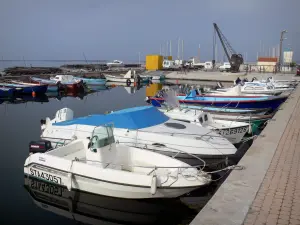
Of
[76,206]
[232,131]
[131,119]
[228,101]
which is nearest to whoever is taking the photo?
[76,206]

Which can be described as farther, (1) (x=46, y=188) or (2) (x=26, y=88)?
(2) (x=26, y=88)

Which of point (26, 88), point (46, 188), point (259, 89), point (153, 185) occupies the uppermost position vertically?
point (259, 89)

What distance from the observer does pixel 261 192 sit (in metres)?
6.26

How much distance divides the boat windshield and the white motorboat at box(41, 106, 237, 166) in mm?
2125

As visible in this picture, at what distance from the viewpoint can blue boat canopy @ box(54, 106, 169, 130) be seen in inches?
456

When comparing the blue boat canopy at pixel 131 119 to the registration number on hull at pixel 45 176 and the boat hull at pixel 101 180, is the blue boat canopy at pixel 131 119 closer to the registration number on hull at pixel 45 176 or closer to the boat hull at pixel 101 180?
the boat hull at pixel 101 180

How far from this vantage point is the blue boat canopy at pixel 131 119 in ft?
38.0

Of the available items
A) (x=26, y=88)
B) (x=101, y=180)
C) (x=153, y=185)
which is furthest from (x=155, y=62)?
(x=153, y=185)

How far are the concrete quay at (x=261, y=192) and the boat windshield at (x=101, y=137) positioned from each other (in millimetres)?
3675

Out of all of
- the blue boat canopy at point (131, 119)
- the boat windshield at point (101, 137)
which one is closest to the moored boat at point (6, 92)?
the blue boat canopy at point (131, 119)

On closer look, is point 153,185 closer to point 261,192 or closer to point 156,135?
point 261,192

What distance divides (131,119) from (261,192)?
632cm

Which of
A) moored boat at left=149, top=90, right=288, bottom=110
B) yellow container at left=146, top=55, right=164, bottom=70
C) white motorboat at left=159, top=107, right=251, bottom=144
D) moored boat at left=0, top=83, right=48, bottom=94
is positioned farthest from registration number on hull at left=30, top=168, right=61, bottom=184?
yellow container at left=146, top=55, right=164, bottom=70

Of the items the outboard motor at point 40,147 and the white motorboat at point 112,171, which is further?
the outboard motor at point 40,147
